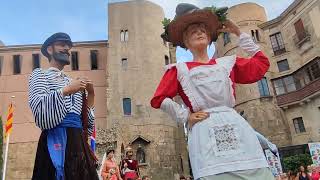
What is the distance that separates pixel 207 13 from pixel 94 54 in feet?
104

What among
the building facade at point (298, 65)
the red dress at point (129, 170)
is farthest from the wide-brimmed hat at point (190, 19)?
the building facade at point (298, 65)

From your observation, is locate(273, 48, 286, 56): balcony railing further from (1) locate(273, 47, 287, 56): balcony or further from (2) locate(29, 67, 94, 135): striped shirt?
(2) locate(29, 67, 94, 135): striped shirt

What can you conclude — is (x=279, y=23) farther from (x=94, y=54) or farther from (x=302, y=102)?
(x=94, y=54)

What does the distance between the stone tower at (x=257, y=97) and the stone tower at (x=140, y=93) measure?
6210 mm

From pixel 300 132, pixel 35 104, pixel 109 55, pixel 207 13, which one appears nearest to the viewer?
pixel 35 104

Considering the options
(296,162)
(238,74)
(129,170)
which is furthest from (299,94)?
(238,74)

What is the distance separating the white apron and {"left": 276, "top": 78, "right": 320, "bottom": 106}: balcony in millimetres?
28421

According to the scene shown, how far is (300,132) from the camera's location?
30219 mm

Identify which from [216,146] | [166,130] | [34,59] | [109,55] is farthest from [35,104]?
[34,59]

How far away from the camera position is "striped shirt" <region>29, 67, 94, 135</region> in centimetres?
301

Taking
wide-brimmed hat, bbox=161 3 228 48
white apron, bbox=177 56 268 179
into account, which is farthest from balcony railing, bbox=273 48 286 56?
white apron, bbox=177 56 268 179

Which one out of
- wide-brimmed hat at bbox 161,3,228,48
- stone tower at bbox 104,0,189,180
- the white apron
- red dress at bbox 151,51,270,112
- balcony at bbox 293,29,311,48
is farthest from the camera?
balcony at bbox 293,29,311,48

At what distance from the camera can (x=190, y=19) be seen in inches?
137

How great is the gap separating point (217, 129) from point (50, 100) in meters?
1.39
